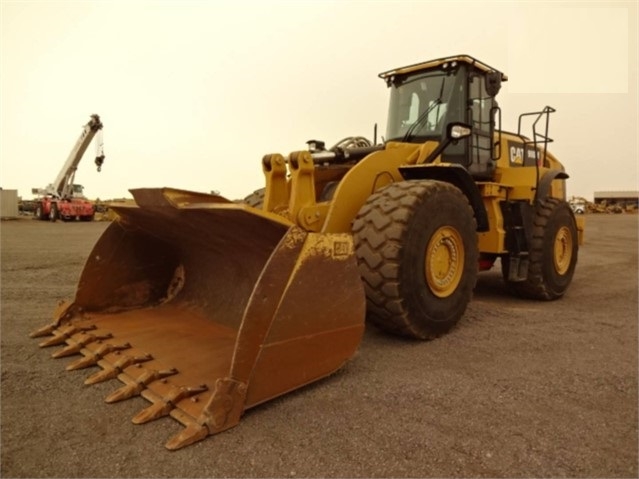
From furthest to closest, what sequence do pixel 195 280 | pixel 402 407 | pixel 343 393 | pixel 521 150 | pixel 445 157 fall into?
1. pixel 521 150
2. pixel 445 157
3. pixel 195 280
4. pixel 343 393
5. pixel 402 407

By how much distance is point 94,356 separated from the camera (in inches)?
122

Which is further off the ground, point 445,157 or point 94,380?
point 445,157

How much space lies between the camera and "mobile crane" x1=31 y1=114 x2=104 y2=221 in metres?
26.0

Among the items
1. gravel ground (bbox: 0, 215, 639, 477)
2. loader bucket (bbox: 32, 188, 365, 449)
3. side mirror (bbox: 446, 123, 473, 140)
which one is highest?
side mirror (bbox: 446, 123, 473, 140)

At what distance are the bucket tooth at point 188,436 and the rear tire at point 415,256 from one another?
5.26ft

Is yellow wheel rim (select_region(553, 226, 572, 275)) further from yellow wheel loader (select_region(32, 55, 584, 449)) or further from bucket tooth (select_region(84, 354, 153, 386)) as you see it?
bucket tooth (select_region(84, 354, 153, 386))

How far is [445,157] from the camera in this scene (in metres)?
5.19

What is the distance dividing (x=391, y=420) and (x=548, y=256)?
4116mm

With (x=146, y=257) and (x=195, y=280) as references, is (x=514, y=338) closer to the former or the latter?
(x=195, y=280)

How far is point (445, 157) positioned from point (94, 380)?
13.1 ft

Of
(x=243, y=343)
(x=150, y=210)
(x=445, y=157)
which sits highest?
(x=445, y=157)

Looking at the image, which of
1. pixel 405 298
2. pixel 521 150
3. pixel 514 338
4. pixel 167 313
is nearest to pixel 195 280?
pixel 167 313

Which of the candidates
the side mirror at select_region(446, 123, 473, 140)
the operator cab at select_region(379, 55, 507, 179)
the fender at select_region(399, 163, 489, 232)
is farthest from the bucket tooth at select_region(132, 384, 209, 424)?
the operator cab at select_region(379, 55, 507, 179)

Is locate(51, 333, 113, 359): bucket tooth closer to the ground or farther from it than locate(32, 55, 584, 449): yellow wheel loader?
closer to the ground
